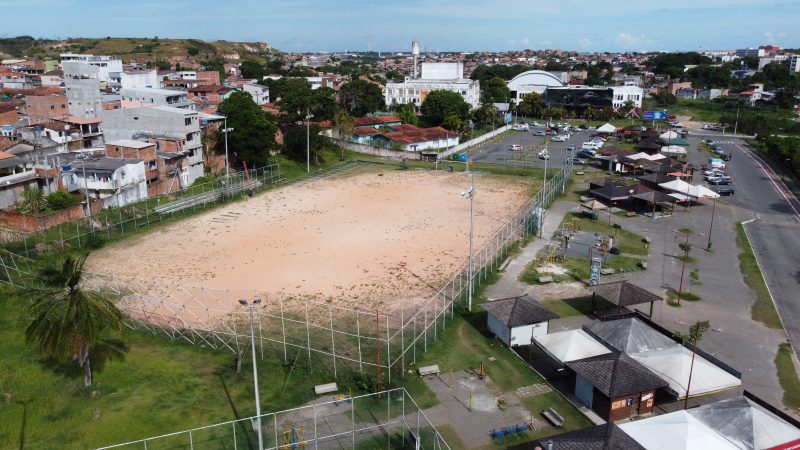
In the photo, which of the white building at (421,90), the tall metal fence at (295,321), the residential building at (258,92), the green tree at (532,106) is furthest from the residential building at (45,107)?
the green tree at (532,106)

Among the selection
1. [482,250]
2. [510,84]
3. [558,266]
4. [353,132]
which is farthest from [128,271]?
[510,84]

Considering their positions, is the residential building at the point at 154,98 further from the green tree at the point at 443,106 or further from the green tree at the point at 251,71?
the green tree at the point at 251,71

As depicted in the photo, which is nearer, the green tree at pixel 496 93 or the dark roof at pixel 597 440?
the dark roof at pixel 597 440

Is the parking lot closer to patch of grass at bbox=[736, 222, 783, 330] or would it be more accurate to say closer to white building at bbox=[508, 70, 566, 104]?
patch of grass at bbox=[736, 222, 783, 330]

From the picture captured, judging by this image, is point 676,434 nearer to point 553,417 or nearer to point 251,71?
point 553,417

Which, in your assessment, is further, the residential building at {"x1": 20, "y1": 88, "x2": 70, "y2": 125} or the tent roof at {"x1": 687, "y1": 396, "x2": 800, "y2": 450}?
the residential building at {"x1": 20, "y1": 88, "x2": 70, "y2": 125}

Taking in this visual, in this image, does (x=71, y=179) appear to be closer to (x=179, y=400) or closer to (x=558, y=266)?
(x=179, y=400)

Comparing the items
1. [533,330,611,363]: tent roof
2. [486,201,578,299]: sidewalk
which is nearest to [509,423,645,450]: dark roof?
[533,330,611,363]: tent roof
